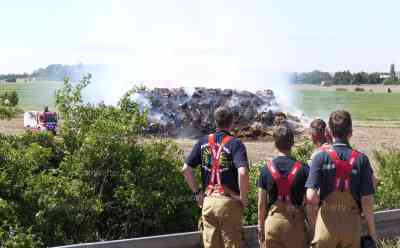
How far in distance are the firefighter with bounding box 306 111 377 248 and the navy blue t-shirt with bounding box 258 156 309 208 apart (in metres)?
0.21

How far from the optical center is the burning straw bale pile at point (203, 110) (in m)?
28.3

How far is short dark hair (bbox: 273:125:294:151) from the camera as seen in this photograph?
558cm

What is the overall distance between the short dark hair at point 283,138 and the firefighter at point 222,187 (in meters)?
0.34

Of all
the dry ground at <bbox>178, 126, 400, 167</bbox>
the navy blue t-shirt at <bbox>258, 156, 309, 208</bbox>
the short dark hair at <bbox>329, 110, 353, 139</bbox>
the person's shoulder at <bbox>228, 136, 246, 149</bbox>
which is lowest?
the dry ground at <bbox>178, 126, 400, 167</bbox>

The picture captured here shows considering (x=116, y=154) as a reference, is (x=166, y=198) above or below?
below

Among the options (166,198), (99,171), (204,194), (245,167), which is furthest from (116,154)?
(245,167)

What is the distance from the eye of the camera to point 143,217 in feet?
22.9

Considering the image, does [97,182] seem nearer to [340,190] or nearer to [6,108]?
[6,108]

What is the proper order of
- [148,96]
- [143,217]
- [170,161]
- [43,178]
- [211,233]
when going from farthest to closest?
1. [148,96]
2. [170,161]
3. [143,217]
4. [43,178]
5. [211,233]

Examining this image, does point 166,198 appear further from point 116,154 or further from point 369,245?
point 369,245

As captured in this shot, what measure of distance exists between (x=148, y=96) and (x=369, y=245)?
23.7 meters

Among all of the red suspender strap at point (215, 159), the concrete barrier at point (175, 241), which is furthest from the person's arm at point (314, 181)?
the concrete barrier at point (175, 241)

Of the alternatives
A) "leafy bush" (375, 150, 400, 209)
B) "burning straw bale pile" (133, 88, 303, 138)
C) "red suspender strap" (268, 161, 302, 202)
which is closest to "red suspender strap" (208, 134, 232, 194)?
"red suspender strap" (268, 161, 302, 202)

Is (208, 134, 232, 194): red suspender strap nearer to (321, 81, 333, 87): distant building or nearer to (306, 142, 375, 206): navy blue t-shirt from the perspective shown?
(306, 142, 375, 206): navy blue t-shirt
